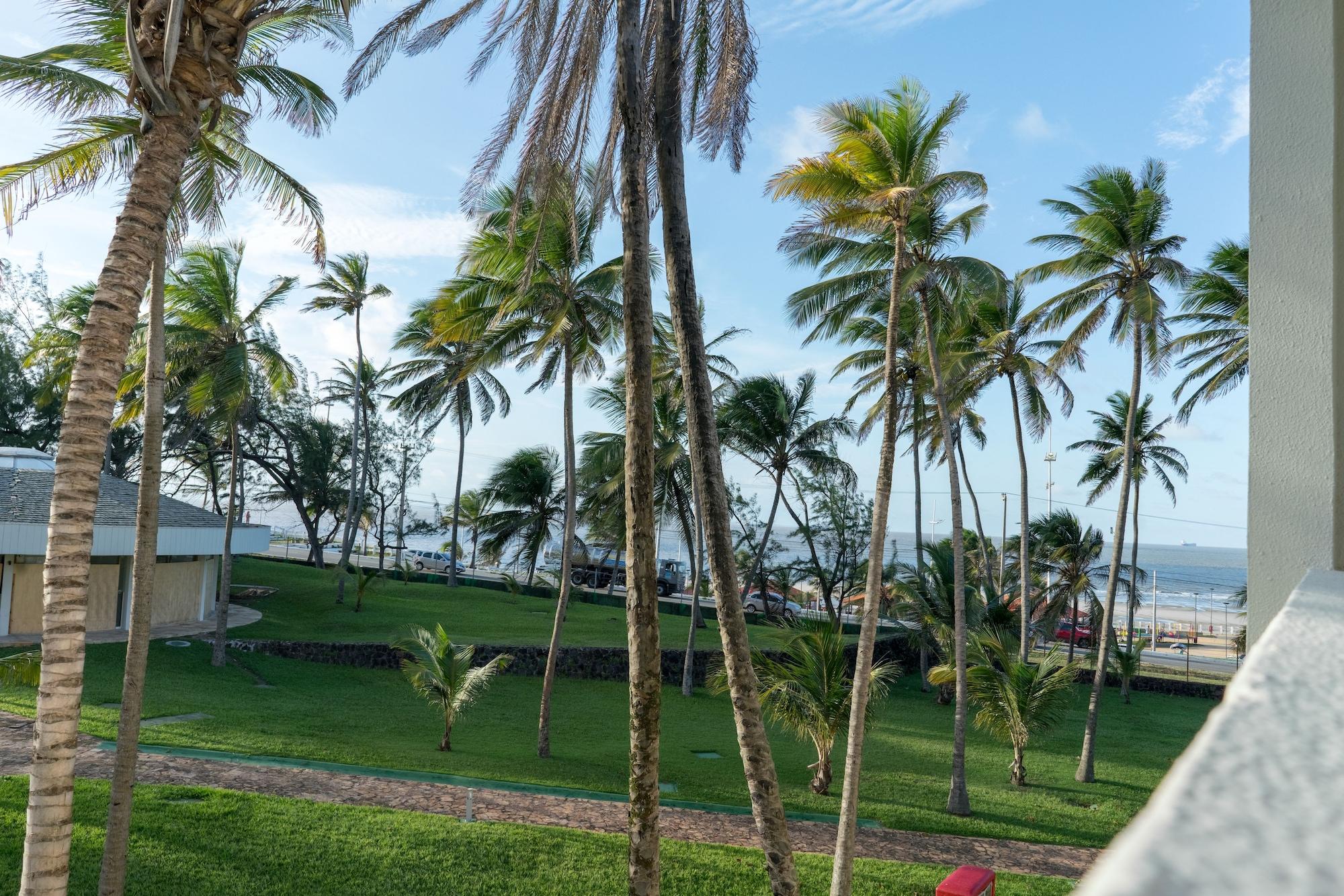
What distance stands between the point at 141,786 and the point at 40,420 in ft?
86.7

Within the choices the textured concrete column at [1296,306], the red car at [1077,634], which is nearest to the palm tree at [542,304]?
the textured concrete column at [1296,306]

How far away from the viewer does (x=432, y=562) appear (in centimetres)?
5688

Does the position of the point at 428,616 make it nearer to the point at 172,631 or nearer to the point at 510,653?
the point at 510,653

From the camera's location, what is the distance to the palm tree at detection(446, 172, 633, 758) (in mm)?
15211

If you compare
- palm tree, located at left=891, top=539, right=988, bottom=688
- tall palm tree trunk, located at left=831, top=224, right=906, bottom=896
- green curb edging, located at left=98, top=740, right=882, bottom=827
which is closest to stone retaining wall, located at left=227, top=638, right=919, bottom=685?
palm tree, located at left=891, top=539, right=988, bottom=688

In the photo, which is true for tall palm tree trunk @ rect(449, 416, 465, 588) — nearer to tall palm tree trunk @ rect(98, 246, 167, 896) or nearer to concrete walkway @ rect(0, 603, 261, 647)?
concrete walkway @ rect(0, 603, 261, 647)

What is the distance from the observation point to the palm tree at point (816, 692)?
14.4 metres

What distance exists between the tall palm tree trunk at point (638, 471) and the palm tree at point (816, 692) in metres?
6.93

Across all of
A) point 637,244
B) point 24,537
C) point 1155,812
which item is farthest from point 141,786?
point 1155,812

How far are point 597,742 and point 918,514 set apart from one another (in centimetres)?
1593

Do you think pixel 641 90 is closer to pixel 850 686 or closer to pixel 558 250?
pixel 558 250

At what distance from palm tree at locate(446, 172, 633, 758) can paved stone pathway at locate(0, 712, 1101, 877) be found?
2.90 m

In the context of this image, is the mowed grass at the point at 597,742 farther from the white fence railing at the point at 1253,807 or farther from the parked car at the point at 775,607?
the white fence railing at the point at 1253,807

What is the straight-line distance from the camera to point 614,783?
549 inches
